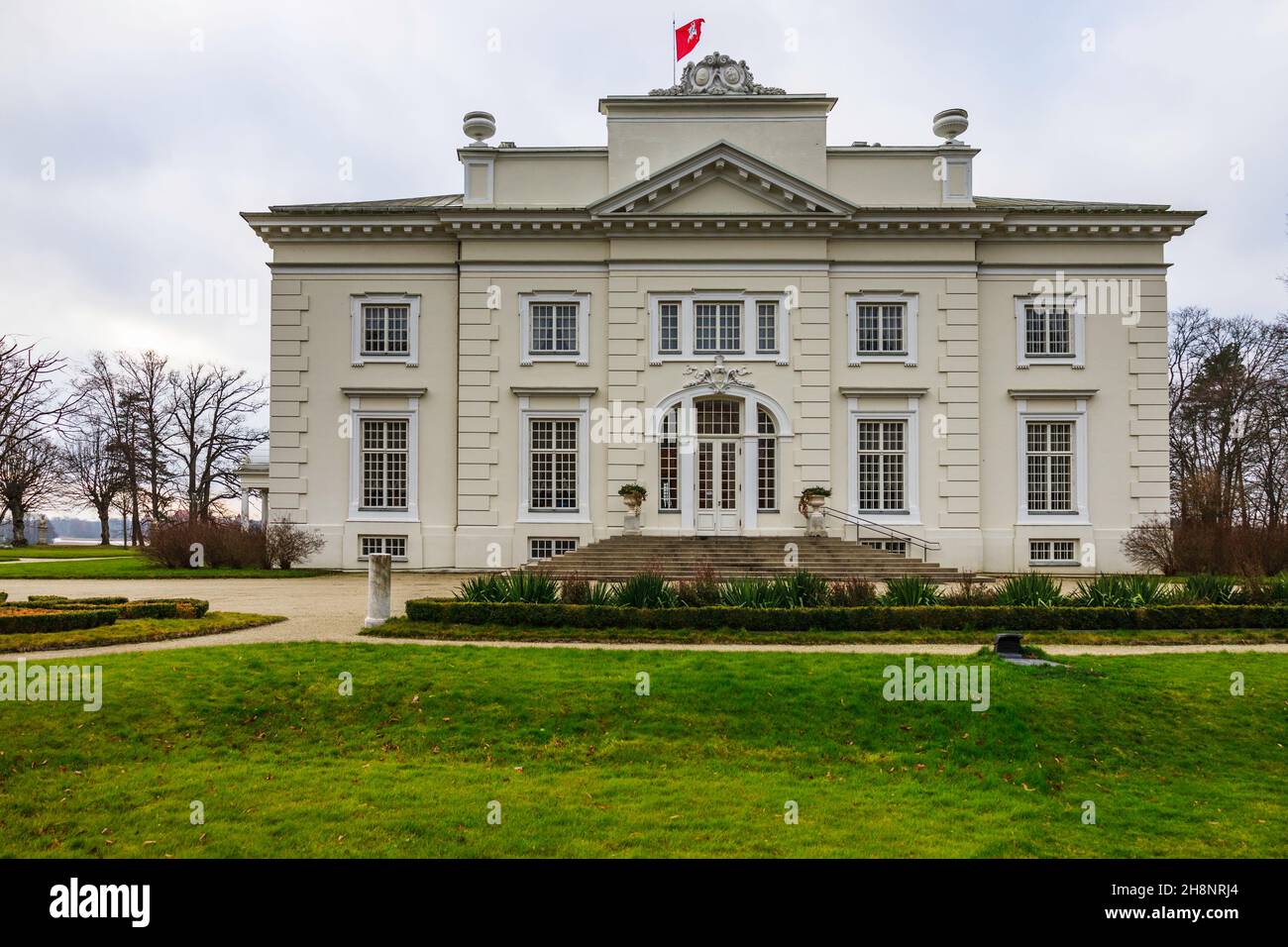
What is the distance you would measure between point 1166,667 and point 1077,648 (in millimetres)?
1863

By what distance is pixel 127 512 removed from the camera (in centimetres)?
5388

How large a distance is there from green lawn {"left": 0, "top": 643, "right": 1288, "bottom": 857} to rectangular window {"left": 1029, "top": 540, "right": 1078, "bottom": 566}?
15.5 m

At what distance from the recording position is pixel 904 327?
27078 mm

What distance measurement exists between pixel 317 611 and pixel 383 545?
10.4 meters

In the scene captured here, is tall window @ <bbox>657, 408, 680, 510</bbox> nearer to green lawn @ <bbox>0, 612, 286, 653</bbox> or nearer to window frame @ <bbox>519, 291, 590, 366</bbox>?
window frame @ <bbox>519, 291, 590, 366</bbox>

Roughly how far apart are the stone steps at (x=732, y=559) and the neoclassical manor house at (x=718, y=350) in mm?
1556

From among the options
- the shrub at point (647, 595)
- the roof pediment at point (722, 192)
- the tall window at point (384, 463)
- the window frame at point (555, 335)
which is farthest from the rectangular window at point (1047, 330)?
the tall window at point (384, 463)

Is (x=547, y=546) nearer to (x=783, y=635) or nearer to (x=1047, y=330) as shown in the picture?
(x=783, y=635)

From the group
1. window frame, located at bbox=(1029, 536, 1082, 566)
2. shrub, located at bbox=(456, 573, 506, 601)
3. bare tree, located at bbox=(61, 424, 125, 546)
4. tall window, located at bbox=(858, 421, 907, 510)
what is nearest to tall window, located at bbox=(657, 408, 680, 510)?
tall window, located at bbox=(858, 421, 907, 510)

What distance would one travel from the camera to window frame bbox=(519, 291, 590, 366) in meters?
26.9

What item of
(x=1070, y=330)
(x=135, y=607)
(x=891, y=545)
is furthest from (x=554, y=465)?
(x=1070, y=330)

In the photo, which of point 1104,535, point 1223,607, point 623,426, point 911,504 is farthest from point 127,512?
point 1223,607
